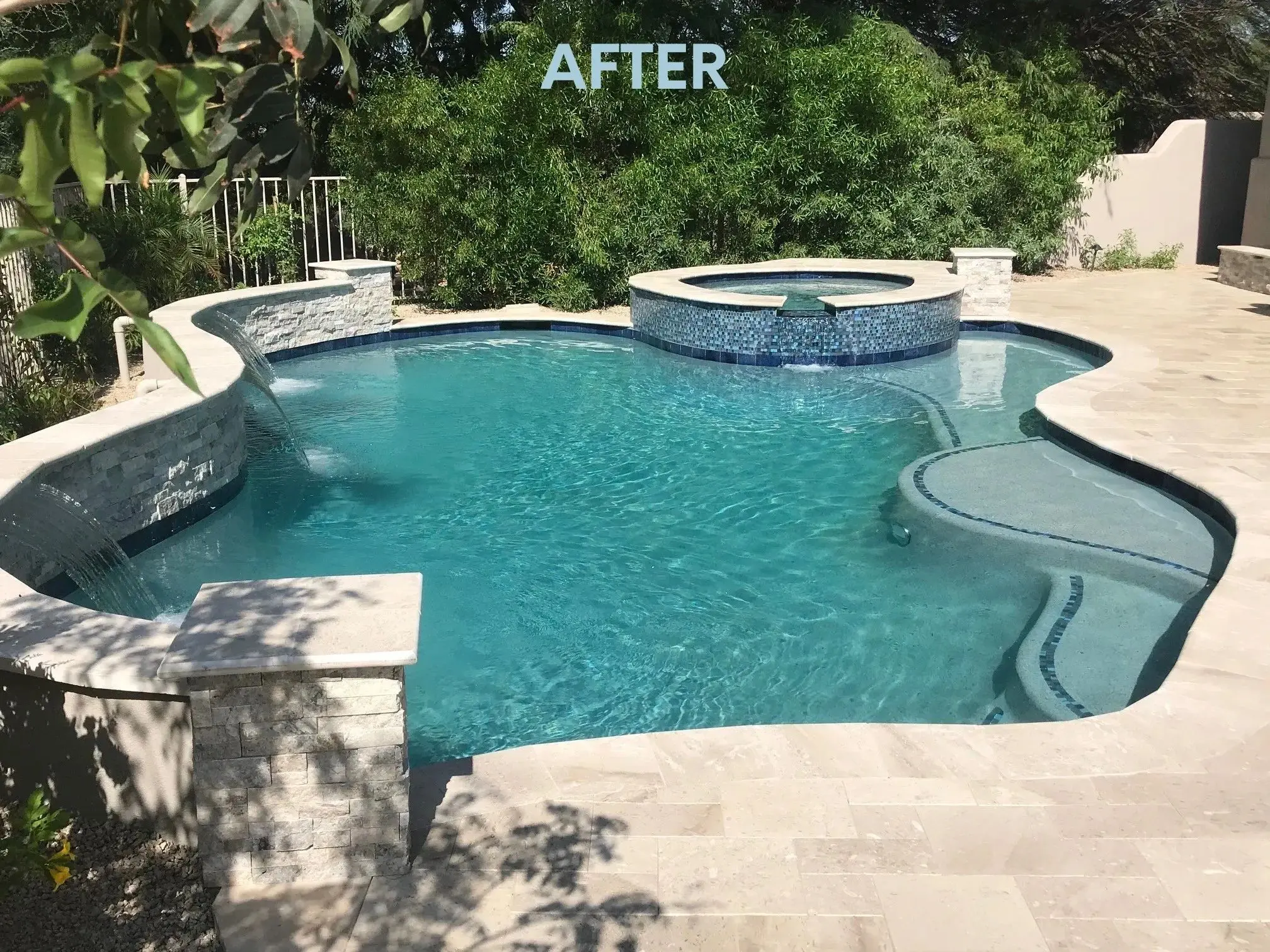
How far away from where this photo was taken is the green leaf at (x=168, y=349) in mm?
1090

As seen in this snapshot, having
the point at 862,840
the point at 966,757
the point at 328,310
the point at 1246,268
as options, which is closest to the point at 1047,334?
the point at 1246,268

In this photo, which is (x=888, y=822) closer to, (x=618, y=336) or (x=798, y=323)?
(x=798, y=323)

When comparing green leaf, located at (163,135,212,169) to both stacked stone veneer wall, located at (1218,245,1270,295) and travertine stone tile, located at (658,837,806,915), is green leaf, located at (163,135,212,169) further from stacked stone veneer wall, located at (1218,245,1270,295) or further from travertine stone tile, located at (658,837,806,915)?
stacked stone veneer wall, located at (1218,245,1270,295)

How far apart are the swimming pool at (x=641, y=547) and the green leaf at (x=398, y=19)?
3.38 metres

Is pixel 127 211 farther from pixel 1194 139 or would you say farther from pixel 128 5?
pixel 1194 139

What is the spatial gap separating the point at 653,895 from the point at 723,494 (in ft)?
15.8

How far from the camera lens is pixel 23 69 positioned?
1.16 metres

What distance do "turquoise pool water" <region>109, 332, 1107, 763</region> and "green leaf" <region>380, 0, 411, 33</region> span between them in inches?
133

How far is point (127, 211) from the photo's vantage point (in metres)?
11.6

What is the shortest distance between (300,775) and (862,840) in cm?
156

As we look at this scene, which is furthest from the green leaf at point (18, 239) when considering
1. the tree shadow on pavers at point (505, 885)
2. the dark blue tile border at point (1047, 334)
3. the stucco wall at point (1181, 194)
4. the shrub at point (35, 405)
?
the stucco wall at point (1181, 194)

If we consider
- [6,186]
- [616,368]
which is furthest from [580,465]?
[6,186]

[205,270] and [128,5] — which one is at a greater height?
[128,5]

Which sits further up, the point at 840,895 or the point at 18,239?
the point at 18,239
